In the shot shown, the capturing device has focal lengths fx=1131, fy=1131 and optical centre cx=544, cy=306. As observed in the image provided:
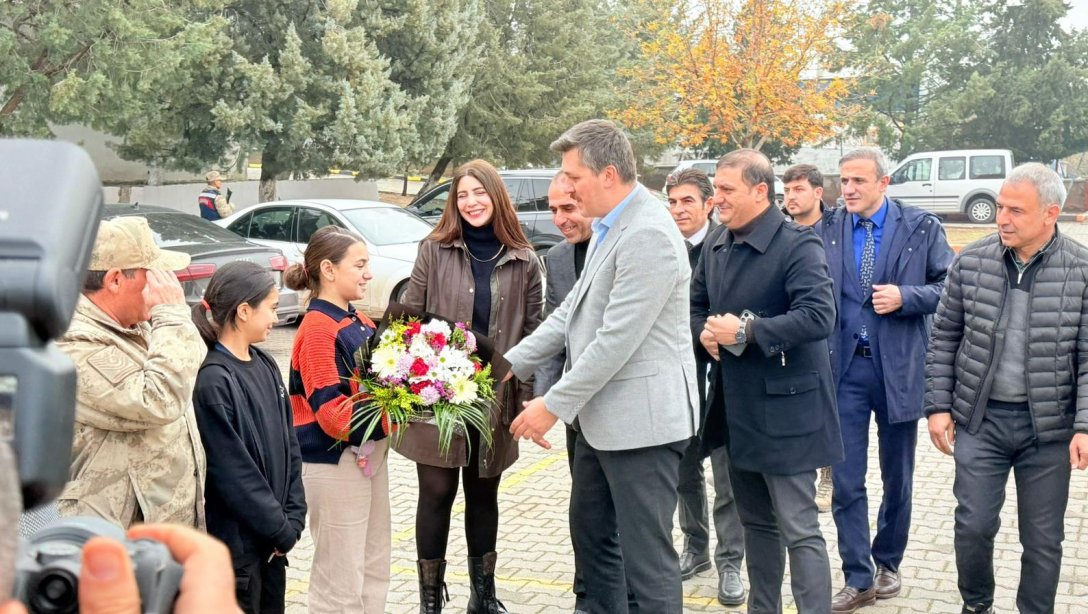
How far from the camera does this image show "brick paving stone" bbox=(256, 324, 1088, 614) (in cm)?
547

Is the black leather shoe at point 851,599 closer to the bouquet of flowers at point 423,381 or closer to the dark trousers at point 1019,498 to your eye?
the dark trousers at point 1019,498

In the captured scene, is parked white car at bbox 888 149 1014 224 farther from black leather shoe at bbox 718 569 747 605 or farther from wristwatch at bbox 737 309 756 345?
wristwatch at bbox 737 309 756 345

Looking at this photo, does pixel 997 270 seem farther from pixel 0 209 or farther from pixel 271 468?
pixel 0 209

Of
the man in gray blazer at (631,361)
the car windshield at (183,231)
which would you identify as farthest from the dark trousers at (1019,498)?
the car windshield at (183,231)

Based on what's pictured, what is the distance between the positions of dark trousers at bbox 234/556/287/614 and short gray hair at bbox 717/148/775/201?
7.86 feet

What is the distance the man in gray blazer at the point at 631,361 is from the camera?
4.18 meters

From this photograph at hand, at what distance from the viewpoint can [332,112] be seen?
24188 mm

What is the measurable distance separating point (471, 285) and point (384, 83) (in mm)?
19765

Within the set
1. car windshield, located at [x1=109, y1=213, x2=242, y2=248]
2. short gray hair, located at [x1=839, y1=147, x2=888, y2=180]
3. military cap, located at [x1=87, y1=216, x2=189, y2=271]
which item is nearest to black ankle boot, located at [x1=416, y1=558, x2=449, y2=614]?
military cap, located at [x1=87, y1=216, x2=189, y2=271]

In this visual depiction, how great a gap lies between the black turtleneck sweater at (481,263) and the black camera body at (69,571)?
155 inches

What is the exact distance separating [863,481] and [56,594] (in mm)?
4749

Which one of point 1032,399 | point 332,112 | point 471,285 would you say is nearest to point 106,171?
point 332,112

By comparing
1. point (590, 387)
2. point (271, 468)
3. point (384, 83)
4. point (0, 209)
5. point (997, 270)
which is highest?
point (384, 83)

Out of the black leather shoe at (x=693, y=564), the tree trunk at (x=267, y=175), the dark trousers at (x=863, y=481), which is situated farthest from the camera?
the tree trunk at (x=267, y=175)
